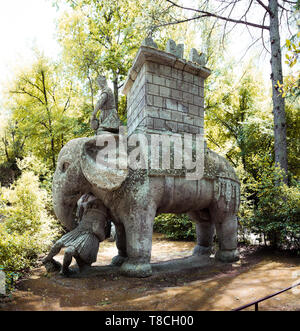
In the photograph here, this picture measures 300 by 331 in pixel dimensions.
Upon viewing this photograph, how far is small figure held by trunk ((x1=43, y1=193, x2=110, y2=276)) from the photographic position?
12.4 feet

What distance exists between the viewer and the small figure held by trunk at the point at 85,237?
12.4 feet

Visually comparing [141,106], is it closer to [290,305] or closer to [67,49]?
[290,305]

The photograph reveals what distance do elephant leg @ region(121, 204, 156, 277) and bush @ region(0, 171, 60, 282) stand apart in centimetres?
184

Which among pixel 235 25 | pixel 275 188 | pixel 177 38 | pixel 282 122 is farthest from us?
pixel 177 38

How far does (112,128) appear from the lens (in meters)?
4.50

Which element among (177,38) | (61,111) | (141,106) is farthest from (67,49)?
(141,106)

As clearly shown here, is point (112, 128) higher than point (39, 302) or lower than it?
higher

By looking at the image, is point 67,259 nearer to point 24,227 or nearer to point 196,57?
A: point 24,227

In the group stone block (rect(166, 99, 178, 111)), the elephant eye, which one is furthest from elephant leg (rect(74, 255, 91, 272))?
stone block (rect(166, 99, 178, 111))

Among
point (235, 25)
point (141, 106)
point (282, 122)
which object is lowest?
point (141, 106)

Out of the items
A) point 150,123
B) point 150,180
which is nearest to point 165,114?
point 150,123

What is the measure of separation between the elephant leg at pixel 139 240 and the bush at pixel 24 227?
1.84 m

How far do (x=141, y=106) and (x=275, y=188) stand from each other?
12.1 feet

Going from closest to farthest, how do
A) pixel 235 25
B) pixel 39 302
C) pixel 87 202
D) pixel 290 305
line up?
pixel 290 305
pixel 39 302
pixel 87 202
pixel 235 25
